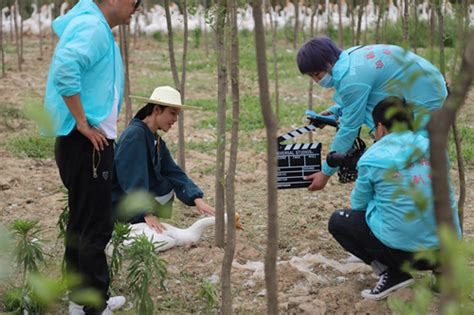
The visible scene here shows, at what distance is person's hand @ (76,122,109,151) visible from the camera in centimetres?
303

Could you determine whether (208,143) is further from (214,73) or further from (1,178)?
(214,73)

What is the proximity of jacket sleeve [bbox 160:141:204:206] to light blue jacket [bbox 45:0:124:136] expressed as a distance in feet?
3.32

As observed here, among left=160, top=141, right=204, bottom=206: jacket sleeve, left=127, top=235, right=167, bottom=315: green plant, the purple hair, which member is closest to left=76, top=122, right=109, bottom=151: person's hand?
left=127, top=235, right=167, bottom=315: green plant

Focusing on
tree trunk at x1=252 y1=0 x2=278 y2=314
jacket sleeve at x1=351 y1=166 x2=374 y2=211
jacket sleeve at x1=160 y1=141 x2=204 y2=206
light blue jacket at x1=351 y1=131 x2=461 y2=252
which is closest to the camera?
tree trunk at x1=252 y1=0 x2=278 y2=314

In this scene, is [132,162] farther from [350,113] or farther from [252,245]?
[350,113]

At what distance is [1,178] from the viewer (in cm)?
576

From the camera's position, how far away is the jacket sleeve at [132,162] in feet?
12.7

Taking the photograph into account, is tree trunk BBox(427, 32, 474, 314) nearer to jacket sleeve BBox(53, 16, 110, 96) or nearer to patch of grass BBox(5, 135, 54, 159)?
jacket sleeve BBox(53, 16, 110, 96)

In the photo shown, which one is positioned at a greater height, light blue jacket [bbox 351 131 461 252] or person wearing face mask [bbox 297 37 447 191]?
person wearing face mask [bbox 297 37 447 191]

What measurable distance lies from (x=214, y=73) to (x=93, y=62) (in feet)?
27.3

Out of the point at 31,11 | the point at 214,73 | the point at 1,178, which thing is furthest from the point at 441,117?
the point at 31,11

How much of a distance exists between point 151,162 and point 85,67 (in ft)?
3.80

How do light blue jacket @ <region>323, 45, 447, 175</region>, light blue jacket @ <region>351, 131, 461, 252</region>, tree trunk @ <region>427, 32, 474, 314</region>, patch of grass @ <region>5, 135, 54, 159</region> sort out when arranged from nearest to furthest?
1. tree trunk @ <region>427, 32, 474, 314</region>
2. light blue jacket @ <region>351, 131, 461, 252</region>
3. light blue jacket @ <region>323, 45, 447, 175</region>
4. patch of grass @ <region>5, 135, 54, 159</region>

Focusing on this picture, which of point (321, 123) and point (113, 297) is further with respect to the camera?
point (321, 123)
